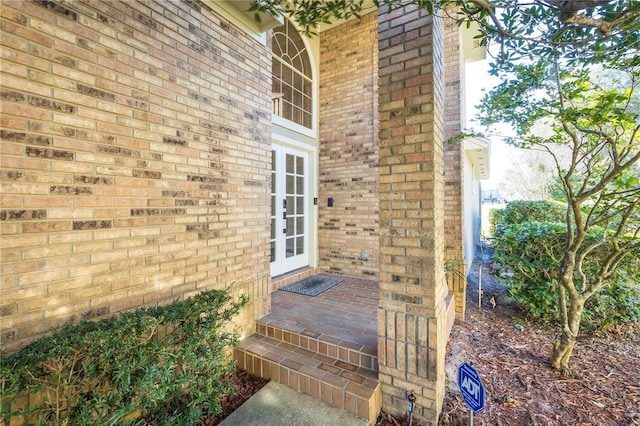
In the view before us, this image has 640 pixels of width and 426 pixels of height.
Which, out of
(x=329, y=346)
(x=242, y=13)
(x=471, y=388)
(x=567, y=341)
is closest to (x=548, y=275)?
(x=567, y=341)

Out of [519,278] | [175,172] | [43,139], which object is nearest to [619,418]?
[519,278]

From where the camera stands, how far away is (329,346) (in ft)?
8.78

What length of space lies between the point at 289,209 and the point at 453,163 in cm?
285

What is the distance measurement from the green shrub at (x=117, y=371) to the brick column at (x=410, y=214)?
148cm

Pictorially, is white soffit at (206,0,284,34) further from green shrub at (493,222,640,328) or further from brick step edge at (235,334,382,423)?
green shrub at (493,222,640,328)

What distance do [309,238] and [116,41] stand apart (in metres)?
4.13

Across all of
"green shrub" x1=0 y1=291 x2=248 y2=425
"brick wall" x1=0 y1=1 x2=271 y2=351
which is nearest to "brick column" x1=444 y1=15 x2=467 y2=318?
"brick wall" x1=0 y1=1 x2=271 y2=351

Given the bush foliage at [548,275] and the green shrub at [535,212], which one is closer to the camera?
the bush foliage at [548,275]

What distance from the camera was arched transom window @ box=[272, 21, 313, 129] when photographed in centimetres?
482

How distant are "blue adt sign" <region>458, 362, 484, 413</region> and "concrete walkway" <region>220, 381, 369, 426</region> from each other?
78cm

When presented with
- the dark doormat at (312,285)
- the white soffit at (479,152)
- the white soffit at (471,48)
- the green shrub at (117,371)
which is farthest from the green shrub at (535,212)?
the green shrub at (117,371)

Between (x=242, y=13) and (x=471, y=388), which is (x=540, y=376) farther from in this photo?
(x=242, y=13)

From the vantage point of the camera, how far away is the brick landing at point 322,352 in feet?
7.45

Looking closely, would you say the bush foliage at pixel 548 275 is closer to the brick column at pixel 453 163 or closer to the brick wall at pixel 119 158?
the brick column at pixel 453 163
